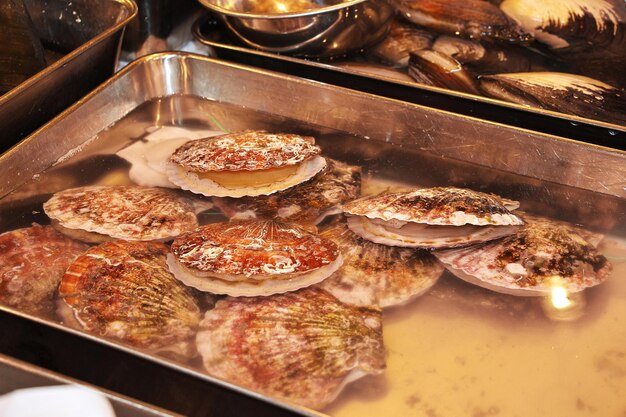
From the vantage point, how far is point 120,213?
134 cm

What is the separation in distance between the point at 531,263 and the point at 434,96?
1.64 feet

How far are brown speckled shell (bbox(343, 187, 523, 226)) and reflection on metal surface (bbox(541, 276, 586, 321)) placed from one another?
0.49ft

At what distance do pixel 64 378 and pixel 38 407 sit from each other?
44mm

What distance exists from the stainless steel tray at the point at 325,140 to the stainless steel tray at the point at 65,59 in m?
0.05

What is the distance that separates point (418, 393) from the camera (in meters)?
1.04

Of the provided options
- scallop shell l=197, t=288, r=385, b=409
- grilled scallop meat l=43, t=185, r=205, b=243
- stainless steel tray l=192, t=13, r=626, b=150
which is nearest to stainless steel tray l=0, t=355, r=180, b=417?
scallop shell l=197, t=288, r=385, b=409

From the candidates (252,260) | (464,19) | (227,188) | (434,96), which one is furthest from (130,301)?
(464,19)

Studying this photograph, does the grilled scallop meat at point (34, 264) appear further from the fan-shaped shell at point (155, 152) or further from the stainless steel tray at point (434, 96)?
the stainless steel tray at point (434, 96)

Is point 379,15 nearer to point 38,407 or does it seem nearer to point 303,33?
point 303,33

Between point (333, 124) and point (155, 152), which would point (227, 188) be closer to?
point (155, 152)

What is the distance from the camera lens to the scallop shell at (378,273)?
1.20 meters

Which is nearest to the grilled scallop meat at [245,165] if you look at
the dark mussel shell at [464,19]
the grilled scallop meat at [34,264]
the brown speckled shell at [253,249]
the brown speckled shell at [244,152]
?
the brown speckled shell at [244,152]

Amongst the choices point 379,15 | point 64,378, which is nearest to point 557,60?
point 379,15

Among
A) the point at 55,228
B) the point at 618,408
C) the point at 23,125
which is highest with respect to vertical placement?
the point at 23,125
